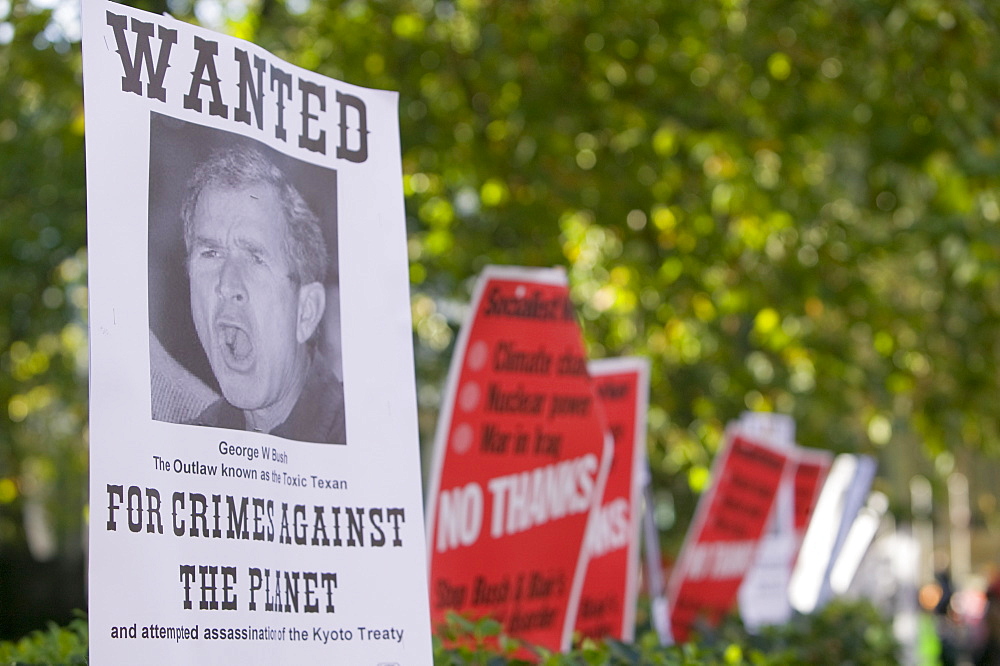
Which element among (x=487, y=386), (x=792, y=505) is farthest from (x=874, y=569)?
(x=487, y=386)

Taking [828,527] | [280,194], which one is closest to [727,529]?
[828,527]

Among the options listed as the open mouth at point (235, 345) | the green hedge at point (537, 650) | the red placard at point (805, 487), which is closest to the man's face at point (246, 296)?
the open mouth at point (235, 345)

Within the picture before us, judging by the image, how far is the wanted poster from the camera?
589 cm

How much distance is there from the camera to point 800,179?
9.90 meters

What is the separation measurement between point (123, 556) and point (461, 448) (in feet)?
7.44

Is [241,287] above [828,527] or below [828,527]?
above

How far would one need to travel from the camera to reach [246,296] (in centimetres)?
316

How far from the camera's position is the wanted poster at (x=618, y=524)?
5.89 metres

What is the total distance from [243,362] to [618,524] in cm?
312

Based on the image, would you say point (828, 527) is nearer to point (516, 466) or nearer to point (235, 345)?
point (516, 466)

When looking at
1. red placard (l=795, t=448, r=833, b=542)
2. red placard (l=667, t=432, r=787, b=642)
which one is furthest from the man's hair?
red placard (l=795, t=448, r=833, b=542)

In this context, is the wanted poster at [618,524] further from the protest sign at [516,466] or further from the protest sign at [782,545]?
the protest sign at [782,545]

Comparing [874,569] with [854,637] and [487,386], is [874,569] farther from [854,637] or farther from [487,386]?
[487,386]

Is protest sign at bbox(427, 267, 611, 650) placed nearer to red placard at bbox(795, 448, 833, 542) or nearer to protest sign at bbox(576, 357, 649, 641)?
protest sign at bbox(576, 357, 649, 641)
